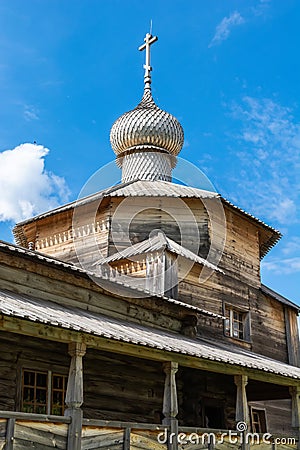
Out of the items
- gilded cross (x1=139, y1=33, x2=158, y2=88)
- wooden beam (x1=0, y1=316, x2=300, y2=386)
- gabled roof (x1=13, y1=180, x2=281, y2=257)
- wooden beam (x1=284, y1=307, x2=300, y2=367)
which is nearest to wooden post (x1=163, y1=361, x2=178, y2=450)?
wooden beam (x1=0, y1=316, x2=300, y2=386)

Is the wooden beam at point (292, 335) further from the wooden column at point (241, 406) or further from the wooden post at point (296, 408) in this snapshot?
the wooden column at point (241, 406)

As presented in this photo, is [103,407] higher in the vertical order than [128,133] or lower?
lower

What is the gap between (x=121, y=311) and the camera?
1356cm

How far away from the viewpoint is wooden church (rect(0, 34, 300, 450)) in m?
10.0

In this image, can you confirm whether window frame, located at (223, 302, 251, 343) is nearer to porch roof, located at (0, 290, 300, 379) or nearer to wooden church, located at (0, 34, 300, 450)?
wooden church, located at (0, 34, 300, 450)

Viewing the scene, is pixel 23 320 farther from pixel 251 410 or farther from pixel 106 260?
pixel 251 410

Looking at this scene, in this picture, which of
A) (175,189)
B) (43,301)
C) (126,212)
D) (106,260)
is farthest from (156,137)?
(43,301)

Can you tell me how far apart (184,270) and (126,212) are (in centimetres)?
258

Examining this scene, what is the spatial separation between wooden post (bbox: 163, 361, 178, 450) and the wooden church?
23mm

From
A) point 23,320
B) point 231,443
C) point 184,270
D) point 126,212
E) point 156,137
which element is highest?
point 156,137

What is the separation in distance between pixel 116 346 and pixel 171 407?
68.9 inches

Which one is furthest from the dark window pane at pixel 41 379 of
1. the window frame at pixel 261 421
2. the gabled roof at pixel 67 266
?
the window frame at pixel 261 421

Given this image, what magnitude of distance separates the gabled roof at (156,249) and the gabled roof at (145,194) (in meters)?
1.47

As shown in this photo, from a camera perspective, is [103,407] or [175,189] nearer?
[103,407]
